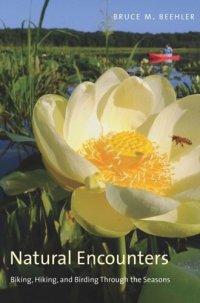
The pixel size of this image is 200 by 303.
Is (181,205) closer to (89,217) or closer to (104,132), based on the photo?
(89,217)

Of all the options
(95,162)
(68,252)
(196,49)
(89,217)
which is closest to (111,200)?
(89,217)

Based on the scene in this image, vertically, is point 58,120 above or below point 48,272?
above

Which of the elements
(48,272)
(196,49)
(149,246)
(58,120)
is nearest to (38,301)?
(48,272)

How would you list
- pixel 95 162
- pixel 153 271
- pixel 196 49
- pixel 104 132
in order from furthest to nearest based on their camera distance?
1. pixel 196 49
2. pixel 104 132
3. pixel 95 162
4. pixel 153 271

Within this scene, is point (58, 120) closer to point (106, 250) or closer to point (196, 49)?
point (106, 250)

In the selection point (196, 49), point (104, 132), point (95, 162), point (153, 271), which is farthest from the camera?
point (196, 49)

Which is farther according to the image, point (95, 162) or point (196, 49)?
point (196, 49)
